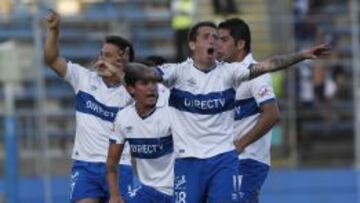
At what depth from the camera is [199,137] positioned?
10.6m

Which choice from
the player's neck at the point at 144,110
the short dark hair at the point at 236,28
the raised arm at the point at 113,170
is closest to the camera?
the raised arm at the point at 113,170

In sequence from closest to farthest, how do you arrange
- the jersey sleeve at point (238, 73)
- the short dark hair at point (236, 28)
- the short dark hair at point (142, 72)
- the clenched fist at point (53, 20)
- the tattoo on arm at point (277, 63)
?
the tattoo on arm at point (277, 63)
the short dark hair at point (142, 72)
the jersey sleeve at point (238, 73)
the short dark hair at point (236, 28)
the clenched fist at point (53, 20)

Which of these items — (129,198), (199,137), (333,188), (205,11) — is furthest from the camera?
(205,11)

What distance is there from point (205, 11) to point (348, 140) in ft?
10.3

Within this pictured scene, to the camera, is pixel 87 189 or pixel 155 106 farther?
pixel 87 189

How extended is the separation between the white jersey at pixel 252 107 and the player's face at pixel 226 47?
14cm

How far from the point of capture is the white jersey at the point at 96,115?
39.3 feet

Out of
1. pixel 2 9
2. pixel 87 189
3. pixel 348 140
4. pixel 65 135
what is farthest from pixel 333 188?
pixel 87 189

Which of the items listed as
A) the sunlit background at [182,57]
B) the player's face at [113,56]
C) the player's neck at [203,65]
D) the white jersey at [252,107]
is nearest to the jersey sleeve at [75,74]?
the player's face at [113,56]

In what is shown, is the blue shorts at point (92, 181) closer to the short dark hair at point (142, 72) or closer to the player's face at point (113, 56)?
the player's face at point (113, 56)

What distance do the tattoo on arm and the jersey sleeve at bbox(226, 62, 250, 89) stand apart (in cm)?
13

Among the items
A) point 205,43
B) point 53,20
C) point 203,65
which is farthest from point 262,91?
point 53,20

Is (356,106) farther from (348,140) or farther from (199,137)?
(199,137)

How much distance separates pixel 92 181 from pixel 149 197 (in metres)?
0.97
